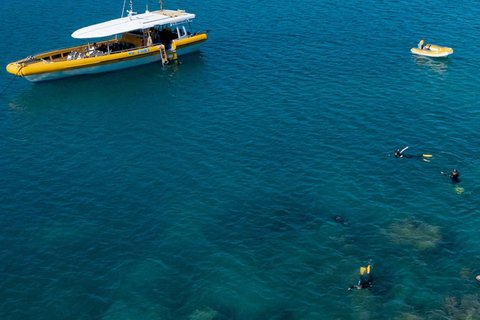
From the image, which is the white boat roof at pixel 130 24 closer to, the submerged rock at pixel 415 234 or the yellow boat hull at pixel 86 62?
the yellow boat hull at pixel 86 62

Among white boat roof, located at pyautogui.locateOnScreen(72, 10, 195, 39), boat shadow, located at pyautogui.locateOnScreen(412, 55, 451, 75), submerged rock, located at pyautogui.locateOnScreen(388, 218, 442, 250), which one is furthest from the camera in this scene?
white boat roof, located at pyautogui.locateOnScreen(72, 10, 195, 39)

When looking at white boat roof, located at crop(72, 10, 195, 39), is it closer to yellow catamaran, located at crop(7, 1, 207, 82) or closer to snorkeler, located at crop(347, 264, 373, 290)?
yellow catamaran, located at crop(7, 1, 207, 82)

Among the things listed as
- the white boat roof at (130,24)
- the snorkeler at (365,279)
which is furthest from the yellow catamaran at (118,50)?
the snorkeler at (365,279)

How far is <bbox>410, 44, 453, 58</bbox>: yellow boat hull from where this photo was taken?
96312 millimetres

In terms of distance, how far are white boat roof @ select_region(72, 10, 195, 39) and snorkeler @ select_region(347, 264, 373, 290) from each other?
2541 inches

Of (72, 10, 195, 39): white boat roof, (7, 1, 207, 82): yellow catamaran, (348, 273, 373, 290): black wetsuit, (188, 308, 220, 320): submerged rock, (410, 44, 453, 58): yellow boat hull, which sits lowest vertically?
(188, 308, 220, 320): submerged rock

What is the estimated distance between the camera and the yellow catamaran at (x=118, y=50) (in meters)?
92.1

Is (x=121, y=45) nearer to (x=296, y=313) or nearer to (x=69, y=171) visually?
(x=69, y=171)

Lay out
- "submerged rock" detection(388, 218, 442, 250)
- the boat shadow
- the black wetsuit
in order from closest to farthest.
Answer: the black wetsuit
"submerged rock" detection(388, 218, 442, 250)
the boat shadow

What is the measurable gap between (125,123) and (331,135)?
31535mm

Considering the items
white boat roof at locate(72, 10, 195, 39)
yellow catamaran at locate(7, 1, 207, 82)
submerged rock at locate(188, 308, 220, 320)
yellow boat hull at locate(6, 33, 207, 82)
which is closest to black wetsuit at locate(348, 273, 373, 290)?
submerged rock at locate(188, 308, 220, 320)

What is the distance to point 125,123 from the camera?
8162 cm

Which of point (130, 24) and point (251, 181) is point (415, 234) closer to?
point (251, 181)

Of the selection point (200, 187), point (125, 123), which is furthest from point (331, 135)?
point (125, 123)
